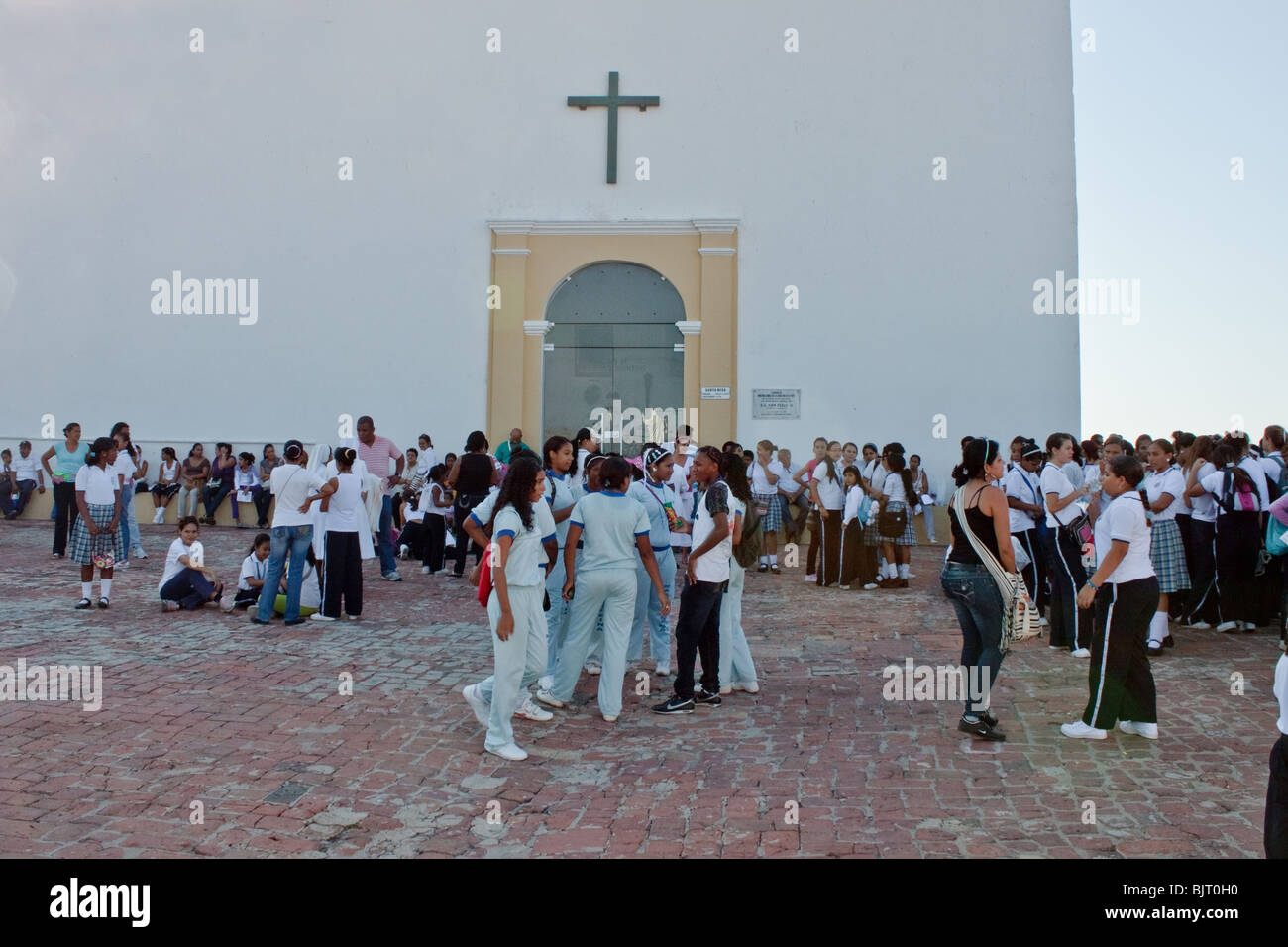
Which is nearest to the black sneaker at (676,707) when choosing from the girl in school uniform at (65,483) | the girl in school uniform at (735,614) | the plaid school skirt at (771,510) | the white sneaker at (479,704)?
the girl in school uniform at (735,614)

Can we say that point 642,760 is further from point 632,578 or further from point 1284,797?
point 1284,797

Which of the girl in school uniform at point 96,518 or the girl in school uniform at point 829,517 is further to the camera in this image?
the girl in school uniform at point 829,517

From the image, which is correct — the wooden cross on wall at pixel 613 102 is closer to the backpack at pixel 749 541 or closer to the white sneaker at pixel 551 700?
the backpack at pixel 749 541

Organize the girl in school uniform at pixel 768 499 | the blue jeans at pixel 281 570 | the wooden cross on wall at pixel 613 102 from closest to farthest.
→ the blue jeans at pixel 281 570
the girl in school uniform at pixel 768 499
the wooden cross on wall at pixel 613 102

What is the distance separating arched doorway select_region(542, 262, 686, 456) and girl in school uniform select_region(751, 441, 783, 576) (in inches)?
131

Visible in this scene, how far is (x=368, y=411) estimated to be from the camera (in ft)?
56.4

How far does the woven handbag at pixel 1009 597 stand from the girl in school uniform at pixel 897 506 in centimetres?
590

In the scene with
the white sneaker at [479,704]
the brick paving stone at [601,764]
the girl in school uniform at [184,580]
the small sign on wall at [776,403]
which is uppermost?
the small sign on wall at [776,403]

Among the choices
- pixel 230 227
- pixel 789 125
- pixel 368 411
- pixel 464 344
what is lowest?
pixel 368 411

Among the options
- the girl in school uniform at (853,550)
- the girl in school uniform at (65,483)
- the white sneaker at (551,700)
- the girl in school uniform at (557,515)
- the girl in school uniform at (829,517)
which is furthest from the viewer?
the girl in school uniform at (65,483)

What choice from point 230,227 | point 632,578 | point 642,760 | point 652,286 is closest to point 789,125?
point 652,286

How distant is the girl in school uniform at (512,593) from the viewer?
5773 millimetres

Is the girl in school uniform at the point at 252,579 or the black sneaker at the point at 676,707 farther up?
the girl in school uniform at the point at 252,579

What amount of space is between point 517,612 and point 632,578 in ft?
3.02
